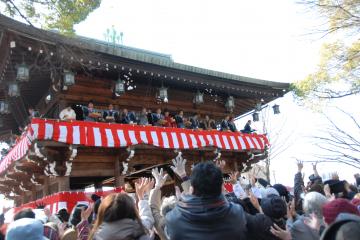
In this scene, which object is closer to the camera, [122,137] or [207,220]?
[207,220]

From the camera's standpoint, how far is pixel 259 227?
9.20 feet

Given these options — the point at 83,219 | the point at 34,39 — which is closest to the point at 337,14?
the point at 83,219

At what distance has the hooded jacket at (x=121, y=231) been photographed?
2.42 m

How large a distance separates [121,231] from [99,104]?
1071cm

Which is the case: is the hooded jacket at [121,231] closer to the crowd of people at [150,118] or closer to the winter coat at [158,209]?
the winter coat at [158,209]

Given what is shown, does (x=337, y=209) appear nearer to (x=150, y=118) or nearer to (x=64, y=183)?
(x=64, y=183)

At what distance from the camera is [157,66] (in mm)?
12164

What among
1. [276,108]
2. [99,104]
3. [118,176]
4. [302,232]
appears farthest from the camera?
[276,108]

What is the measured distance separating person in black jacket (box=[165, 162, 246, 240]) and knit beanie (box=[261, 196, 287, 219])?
53 centimetres

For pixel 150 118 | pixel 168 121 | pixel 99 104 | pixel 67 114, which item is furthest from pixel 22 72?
pixel 168 121

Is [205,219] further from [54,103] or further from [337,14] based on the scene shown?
[54,103]

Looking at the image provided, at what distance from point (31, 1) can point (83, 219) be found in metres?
5.06

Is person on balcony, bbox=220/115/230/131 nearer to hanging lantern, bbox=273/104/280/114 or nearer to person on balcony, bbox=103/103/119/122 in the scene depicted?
hanging lantern, bbox=273/104/280/114

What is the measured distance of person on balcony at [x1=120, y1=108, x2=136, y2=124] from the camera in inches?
475
